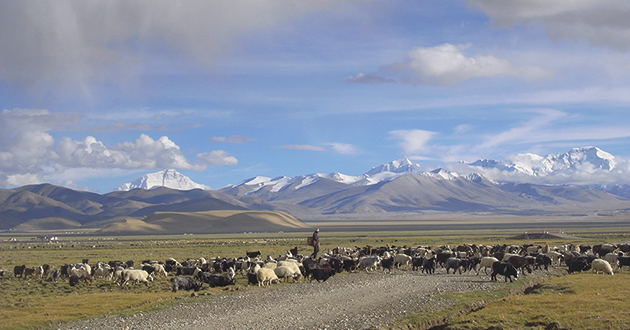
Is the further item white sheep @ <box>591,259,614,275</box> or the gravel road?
white sheep @ <box>591,259,614,275</box>

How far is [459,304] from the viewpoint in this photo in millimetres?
22516

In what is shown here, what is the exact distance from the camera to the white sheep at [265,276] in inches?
1176

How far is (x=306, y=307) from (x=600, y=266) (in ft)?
61.8

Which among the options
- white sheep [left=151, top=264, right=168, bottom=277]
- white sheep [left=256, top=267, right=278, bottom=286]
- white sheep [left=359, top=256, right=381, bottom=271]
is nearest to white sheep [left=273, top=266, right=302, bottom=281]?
white sheep [left=256, top=267, right=278, bottom=286]

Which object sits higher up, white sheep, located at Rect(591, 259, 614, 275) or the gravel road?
white sheep, located at Rect(591, 259, 614, 275)

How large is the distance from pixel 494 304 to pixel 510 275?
9401 mm

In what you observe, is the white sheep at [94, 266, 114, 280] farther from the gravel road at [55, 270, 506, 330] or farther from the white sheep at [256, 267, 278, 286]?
the gravel road at [55, 270, 506, 330]

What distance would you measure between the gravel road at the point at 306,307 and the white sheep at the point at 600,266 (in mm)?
7011

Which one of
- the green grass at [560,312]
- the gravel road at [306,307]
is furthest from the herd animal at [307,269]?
the green grass at [560,312]

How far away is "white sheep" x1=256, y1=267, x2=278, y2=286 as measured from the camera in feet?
98.0

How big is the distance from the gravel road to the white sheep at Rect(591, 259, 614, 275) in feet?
23.0

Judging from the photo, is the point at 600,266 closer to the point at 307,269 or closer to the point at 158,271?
the point at 307,269

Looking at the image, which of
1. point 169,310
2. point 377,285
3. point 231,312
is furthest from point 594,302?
point 169,310

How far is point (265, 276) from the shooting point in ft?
98.8
